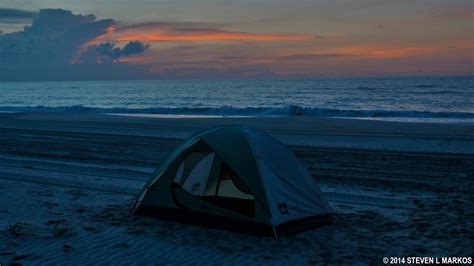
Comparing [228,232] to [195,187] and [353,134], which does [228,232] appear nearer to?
[195,187]

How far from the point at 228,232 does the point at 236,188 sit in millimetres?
917

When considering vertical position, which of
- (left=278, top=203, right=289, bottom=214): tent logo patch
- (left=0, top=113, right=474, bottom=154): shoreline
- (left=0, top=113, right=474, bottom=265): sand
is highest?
(left=278, top=203, right=289, bottom=214): tent logo patch

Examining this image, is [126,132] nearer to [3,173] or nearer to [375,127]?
[3,173]

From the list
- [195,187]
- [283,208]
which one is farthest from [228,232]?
[195,187]

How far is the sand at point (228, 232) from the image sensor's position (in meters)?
6.06

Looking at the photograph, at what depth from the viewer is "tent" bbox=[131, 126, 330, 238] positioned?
22.3 feet

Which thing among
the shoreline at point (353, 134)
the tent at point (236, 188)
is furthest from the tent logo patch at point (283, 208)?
the shoreline at point (353, 134)

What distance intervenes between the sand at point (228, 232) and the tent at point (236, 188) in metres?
0.23

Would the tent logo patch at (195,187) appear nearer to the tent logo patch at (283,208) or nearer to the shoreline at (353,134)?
Answer: the tent logo patch at (283,208)

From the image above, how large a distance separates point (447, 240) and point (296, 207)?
6.66 feet

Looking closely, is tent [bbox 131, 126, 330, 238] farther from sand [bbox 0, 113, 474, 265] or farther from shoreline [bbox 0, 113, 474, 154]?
shoreline [bbox 0, 113, 474, 154]

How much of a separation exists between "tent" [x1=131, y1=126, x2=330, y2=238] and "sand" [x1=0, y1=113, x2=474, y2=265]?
0.23 m

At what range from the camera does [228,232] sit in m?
6.89

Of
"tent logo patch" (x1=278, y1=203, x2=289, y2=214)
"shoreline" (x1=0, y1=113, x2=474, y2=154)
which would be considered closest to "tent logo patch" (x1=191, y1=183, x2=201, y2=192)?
"tent logo patch" (x1=278, y1=203, x2=289, y2=214)
